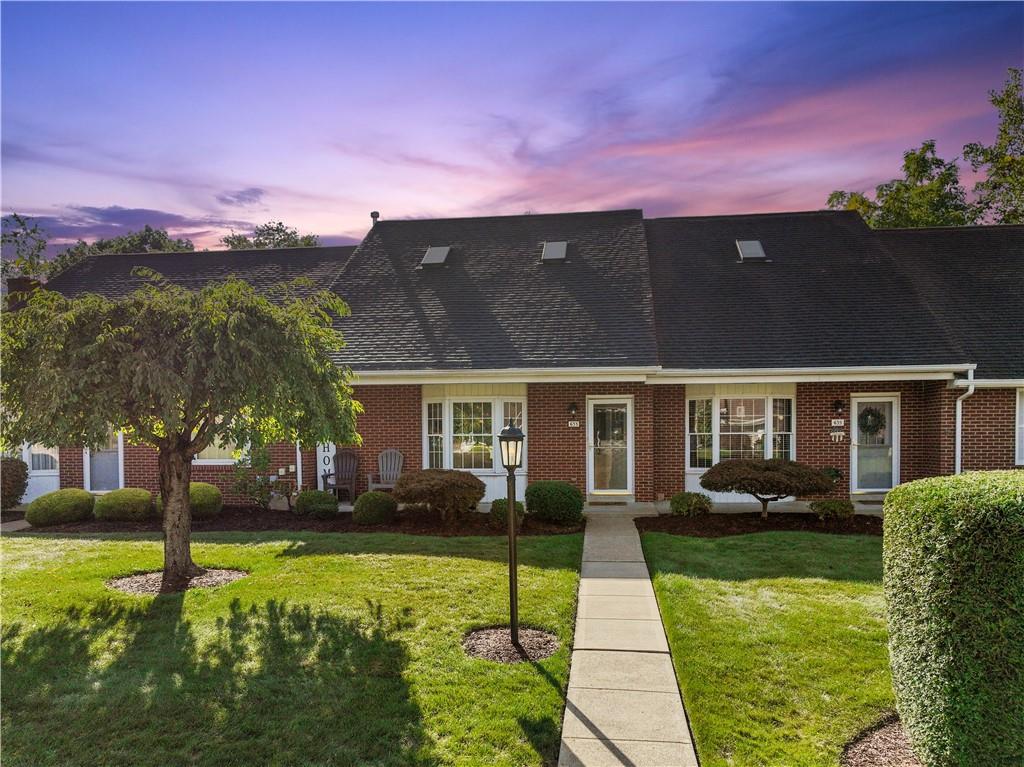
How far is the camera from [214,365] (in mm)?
6609

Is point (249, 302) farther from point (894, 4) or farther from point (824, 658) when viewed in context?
point (894, 4)

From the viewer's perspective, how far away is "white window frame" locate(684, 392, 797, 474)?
12.6 m

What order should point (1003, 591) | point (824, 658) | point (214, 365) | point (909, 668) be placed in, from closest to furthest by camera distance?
point (1003, 591), point (909, 668), point (824, 658), point (214, 365)

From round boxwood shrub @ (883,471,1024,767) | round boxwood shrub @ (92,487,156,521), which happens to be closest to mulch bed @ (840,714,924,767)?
round boxwood shrub @ (883,471,1024,767)

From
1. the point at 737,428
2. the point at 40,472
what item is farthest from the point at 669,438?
the point at 40,472

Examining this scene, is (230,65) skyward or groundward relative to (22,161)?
skyward

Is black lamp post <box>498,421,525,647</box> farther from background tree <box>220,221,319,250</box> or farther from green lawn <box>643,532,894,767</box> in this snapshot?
background tree <box>220,221,319,250</box>

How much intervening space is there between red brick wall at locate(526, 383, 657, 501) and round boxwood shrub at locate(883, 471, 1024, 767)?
8.65 metres

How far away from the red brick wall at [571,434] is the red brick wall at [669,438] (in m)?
0.28

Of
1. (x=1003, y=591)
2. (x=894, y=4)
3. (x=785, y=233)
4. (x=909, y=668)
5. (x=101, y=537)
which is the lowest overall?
(x=101, y=537)

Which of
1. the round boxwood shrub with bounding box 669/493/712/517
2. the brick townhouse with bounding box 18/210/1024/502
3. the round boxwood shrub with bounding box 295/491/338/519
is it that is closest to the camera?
the round boxwood shrub with bounding box 669/493/712/517

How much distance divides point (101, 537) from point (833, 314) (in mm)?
14137

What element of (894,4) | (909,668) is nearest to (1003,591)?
(909,668)

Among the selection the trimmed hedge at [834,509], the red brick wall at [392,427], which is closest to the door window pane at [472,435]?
the red brick wall at [392,427]
